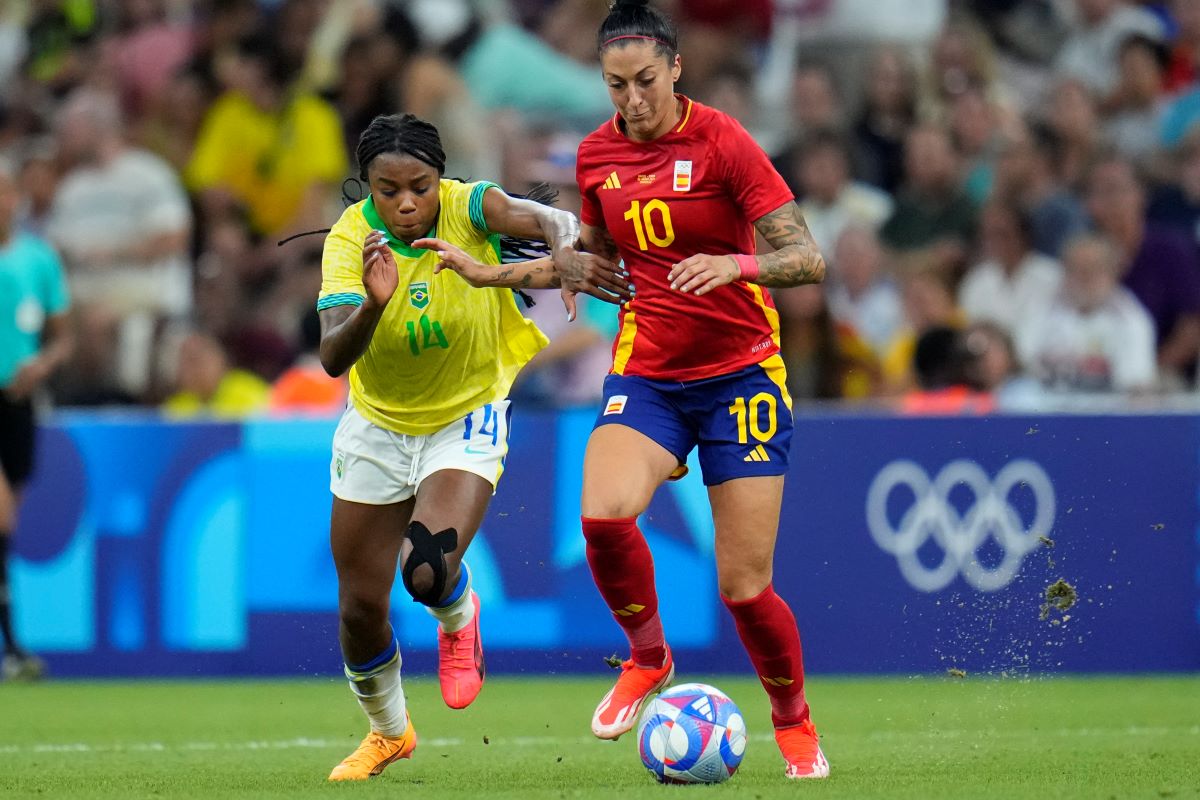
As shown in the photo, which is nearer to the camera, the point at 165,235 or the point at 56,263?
the point at 56,263

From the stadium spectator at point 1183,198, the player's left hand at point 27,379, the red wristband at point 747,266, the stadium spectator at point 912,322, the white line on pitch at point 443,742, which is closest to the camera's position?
the red wristband at point 747,266

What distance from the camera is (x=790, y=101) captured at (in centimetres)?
1490

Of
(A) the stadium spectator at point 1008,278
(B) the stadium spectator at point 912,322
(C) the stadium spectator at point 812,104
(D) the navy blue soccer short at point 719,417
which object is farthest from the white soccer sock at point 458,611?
(C) the stadium spectator at point 812,104

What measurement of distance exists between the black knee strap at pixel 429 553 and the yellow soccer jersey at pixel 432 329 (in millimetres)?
486

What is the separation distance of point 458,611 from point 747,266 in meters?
1.82

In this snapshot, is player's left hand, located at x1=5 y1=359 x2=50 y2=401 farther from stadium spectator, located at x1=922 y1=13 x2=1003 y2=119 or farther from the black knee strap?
stadium spectator, located at x1=922 y1=13 x2=1003 y2=119

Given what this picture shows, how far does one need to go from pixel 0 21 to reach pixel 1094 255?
8.47 m

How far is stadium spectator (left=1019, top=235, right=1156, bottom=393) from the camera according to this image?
41.2ft

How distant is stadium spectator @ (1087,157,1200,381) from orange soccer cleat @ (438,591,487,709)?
6875 millimetres

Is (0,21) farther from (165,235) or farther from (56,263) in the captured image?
(56,263)

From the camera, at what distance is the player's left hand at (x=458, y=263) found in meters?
7.06

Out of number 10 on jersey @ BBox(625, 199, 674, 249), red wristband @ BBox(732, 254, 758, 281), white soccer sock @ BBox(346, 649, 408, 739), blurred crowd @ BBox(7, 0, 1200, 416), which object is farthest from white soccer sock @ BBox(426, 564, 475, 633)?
blurred crowd @ BBox(7, 0, 1200, 416)

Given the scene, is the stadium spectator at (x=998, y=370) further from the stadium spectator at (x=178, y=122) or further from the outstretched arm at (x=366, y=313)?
the stadium spectator at (x=178, y=122)

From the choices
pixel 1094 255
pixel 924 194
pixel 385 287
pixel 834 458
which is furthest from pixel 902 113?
pixel 385 287
